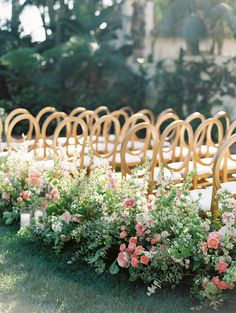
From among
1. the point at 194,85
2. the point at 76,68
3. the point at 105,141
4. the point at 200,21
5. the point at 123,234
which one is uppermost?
the point at 200,21

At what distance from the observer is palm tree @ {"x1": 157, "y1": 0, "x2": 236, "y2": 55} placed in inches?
517

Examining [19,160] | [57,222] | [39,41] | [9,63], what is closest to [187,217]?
[57,222]

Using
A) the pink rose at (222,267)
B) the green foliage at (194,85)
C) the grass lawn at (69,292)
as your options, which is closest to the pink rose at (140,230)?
the grass lawn at (69,292)

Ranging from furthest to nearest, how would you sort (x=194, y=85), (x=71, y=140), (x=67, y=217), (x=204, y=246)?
(x=194, y=85), (x=71, y=140), (x=67, y=217), (x=204, y=246)

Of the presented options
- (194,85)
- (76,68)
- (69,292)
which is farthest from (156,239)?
(76,68)

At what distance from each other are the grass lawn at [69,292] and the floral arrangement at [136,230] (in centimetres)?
9

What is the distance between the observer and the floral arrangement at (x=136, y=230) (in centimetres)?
332

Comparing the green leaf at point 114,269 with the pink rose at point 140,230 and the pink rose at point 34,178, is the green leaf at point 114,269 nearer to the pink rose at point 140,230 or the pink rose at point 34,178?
the pink rose at point 140,230

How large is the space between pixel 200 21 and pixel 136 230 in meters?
10.5

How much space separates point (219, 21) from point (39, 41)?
505 centimetres

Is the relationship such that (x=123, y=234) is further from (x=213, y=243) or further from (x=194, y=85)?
(x=194, y=85)

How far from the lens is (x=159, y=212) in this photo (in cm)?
367

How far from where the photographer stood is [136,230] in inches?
146

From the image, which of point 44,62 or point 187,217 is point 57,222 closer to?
point 187,217
